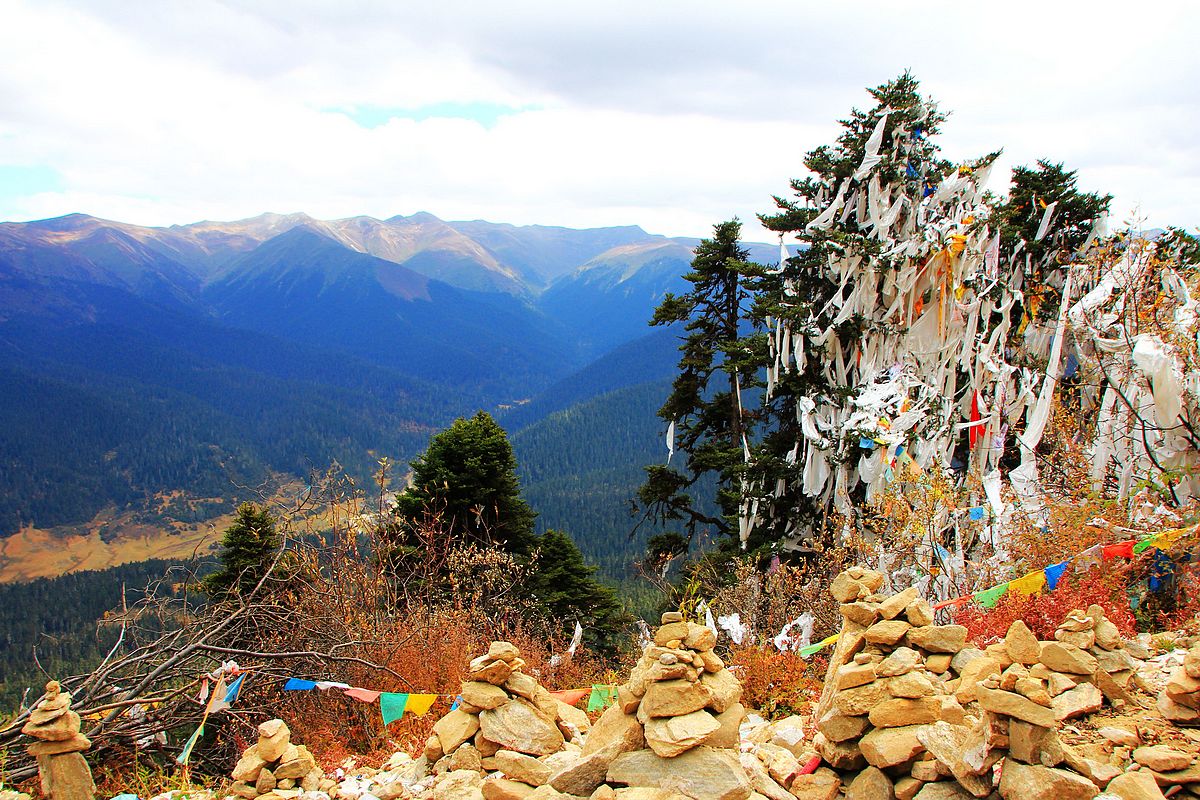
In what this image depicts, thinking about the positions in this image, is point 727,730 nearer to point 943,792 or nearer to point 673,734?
point 673,734

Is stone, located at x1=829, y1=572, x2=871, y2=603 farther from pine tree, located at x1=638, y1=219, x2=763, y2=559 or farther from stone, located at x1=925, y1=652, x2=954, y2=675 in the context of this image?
pine tree, located at x1=638, y1=219, x2=763, y2=559

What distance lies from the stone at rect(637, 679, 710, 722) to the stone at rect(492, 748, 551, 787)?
3.37 ft

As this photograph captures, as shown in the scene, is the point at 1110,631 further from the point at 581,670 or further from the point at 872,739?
the point at 581,670

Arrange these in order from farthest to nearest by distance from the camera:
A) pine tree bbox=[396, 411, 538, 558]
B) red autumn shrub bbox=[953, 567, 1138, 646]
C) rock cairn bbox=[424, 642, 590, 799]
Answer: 1. pine tree bbox=[396, 411, 538, 558]
2. red autumn shrub bbox=[953, 567, 1138, 646]
3. rock cairn bbox=[424, 642, 590, 799]

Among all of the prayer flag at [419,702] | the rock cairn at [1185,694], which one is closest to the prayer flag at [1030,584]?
the rock cairn at [1185,694]

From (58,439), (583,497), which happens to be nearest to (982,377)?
(583,497)

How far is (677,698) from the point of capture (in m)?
4.05

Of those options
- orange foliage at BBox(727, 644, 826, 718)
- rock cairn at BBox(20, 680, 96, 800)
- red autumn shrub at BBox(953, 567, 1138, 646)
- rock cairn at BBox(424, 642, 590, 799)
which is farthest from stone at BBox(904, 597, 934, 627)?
rock cairn at BBox(20, 680, 96, 800)

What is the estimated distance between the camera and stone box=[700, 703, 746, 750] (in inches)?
160

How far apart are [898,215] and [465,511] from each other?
12950 millimetres

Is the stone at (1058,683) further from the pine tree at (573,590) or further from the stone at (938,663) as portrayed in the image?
the pine tree at (573,590)

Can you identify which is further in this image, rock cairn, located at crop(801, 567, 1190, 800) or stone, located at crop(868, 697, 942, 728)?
stone, located at crop(868, 697, 942, 728)

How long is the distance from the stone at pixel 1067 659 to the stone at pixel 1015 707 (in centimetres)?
147

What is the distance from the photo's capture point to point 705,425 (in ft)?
56.1
